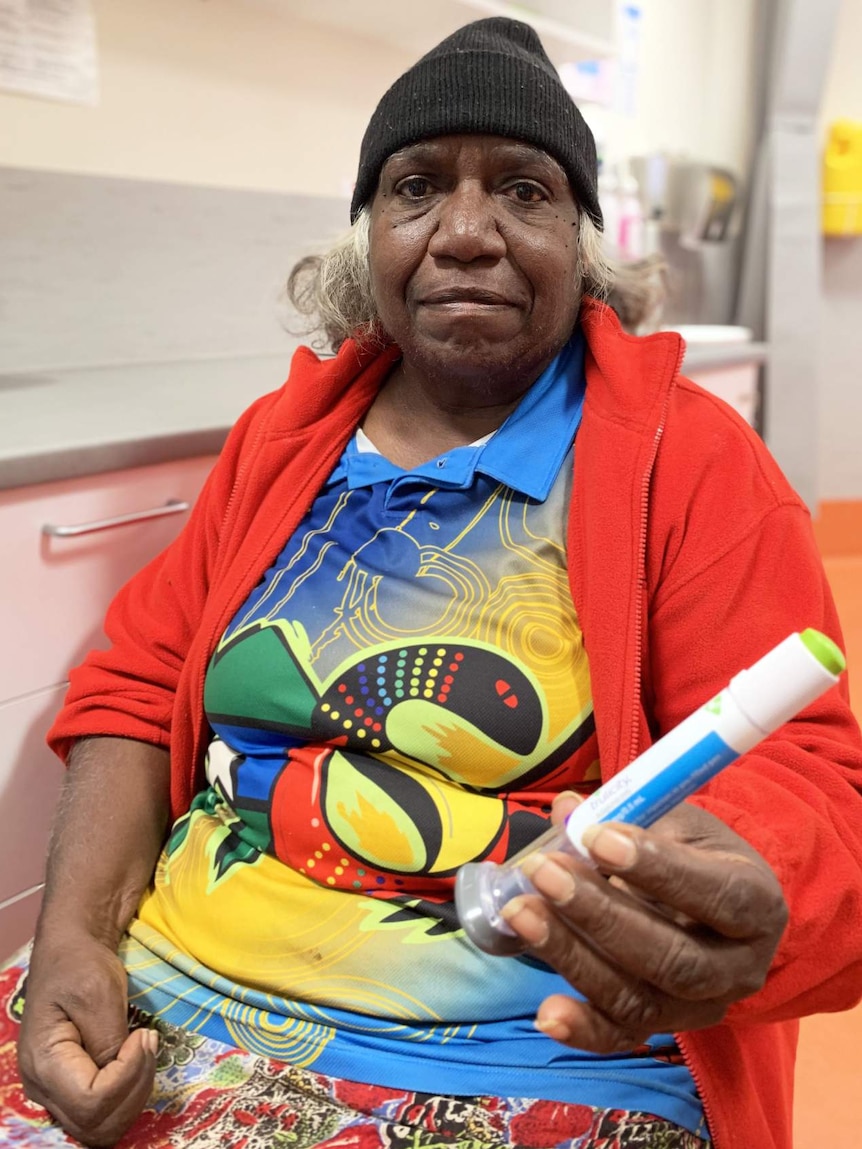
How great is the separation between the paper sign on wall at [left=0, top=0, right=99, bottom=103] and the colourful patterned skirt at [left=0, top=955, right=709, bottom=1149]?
5.20 feet

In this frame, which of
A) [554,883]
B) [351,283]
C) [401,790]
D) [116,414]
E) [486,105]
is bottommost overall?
[401,790]

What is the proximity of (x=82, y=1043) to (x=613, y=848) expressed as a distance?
563 mm

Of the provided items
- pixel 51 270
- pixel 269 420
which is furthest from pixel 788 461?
pixel 269 420

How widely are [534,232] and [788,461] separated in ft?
9.83

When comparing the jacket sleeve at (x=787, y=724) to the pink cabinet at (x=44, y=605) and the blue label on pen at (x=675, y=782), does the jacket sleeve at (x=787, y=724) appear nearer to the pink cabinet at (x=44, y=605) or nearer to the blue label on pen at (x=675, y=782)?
the blue label on pen at (x=675, y=782)

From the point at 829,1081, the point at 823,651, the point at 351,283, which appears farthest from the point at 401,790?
the point at 829,1081

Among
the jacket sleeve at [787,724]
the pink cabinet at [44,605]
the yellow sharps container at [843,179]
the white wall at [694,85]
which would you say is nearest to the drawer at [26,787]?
the pink cabinet at [44,605]

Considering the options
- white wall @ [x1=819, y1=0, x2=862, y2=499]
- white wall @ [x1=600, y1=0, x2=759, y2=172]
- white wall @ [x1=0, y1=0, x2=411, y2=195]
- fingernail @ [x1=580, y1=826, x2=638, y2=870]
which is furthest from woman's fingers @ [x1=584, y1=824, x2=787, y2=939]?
white wall @ [x1=819, y1=0, x2=862, y2=499]

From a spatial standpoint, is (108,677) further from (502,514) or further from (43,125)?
(43,125)

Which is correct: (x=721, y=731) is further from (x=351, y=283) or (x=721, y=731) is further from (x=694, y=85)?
(x=694, y=85)

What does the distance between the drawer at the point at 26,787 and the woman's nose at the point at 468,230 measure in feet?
2.48

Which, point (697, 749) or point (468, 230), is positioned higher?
point (468, 230)

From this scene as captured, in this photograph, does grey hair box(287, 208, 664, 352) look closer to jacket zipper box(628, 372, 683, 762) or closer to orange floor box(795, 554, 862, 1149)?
jacket zipper box(628, 372, 683, 762)

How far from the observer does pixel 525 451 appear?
100 centimetres
